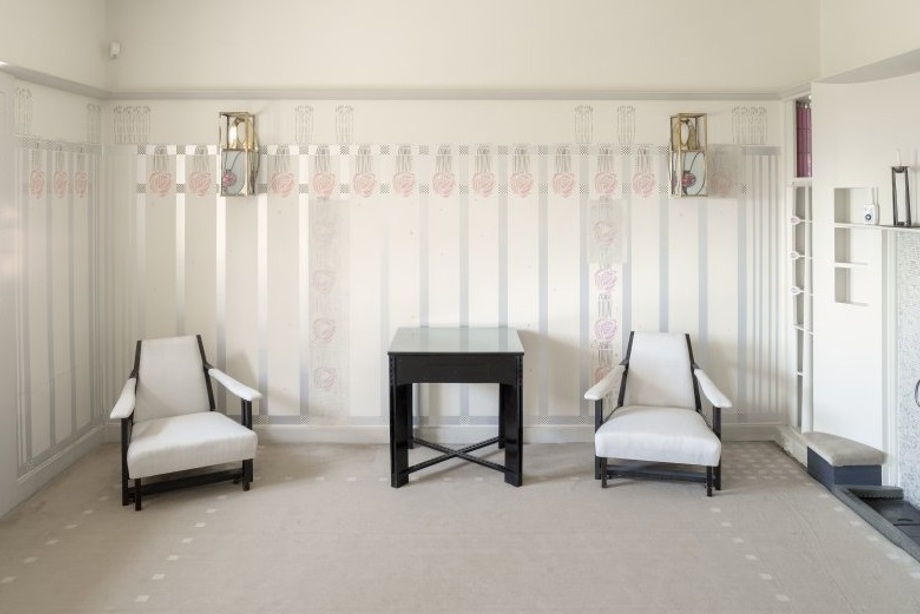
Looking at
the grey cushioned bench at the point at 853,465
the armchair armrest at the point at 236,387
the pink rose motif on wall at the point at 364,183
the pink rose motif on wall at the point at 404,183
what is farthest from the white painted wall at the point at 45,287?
the grey cushioned bench at the point at 853,465

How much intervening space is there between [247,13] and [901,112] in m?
3.71

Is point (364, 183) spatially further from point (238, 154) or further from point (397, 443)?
point (397, 443)

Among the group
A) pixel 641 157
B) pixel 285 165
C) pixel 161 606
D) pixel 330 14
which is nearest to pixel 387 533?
pixel 161 606

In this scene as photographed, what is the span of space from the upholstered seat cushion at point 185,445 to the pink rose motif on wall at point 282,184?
149 cm

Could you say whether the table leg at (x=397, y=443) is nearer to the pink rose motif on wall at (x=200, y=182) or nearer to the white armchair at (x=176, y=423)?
the white armchair at (x=176, y=423)

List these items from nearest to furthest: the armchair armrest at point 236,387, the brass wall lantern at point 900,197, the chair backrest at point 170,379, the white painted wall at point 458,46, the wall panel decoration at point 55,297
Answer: the brass wall lantern at point 900,197, the wall panel decoration at point 55,297, the armchair armrest at point 236,387, the chair backrest at point 170,379, the white painted wall at point 458,46

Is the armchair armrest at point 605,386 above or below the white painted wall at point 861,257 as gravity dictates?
below

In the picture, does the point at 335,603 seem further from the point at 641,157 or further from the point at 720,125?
the point at 720,125

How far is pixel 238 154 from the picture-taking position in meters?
5.16

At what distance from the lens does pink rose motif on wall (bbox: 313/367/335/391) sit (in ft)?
17.8

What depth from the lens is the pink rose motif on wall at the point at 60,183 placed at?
15.5 feet

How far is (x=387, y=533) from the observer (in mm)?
3939

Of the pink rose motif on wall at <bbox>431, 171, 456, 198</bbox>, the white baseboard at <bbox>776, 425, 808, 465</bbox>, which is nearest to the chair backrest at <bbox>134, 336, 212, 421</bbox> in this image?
the pink rose motif on wall at <bbox>431, 171, 456, 198</bbox>

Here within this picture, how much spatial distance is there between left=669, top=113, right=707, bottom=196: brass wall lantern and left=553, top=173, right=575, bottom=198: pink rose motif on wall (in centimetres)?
60
